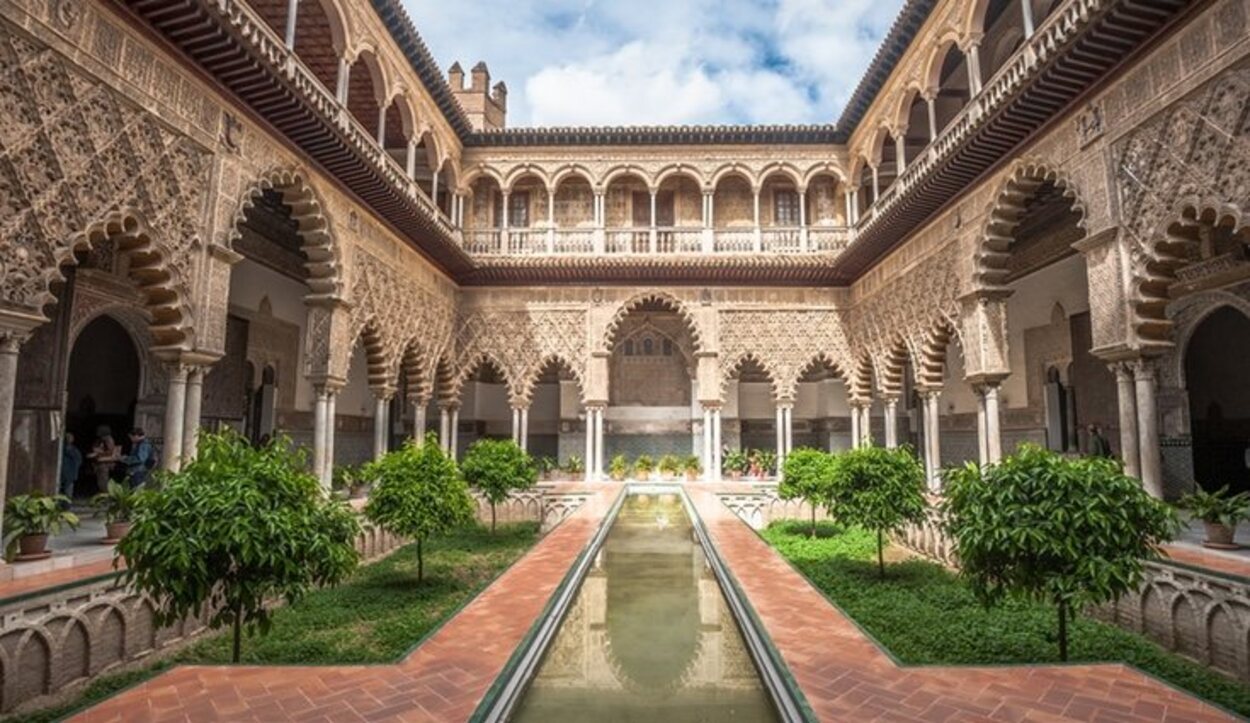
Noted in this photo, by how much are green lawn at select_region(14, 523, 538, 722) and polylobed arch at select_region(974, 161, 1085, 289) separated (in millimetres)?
8347

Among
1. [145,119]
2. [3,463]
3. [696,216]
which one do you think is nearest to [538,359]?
[696,216]

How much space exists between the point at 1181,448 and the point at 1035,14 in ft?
25.5

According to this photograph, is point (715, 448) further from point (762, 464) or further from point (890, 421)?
point (890, 421)

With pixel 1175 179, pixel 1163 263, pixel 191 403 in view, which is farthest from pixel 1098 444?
pixel 191 403

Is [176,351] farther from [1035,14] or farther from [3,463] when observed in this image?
[1035,14]

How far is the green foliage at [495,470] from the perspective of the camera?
427 inches

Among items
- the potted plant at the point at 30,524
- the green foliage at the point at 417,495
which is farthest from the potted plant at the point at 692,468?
the potted plant at the point at 30,524

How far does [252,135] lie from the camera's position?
327 inches

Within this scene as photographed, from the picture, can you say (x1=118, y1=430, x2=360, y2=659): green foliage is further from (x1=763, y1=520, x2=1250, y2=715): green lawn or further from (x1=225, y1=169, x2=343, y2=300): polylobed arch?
(x1=225, y1=169, x2=343, y2=300): polylobed arch

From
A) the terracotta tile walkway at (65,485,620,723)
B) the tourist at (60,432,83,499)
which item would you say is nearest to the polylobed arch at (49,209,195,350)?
the tourist at (60,432,83,499)

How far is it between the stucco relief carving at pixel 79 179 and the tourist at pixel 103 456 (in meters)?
3.87

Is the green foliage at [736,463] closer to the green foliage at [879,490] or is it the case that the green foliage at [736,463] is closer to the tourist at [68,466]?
the green foliage at [879,490]

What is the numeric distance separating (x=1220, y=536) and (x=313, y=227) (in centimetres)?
1172

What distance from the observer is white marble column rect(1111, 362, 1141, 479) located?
23.6ft
